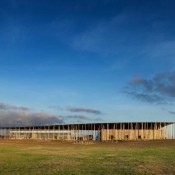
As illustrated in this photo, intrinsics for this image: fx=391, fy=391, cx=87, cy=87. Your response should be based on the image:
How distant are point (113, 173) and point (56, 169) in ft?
11.2

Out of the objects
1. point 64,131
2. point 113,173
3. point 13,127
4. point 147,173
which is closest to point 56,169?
point 113,173

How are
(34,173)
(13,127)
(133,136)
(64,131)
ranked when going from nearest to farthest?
(34,173) → (133,136) → (64,131) → (13,127)

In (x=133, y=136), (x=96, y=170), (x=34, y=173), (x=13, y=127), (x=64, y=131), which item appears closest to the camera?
(x=34, y=173)

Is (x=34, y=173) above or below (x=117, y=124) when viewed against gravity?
below

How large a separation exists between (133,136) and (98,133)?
25.7 feet

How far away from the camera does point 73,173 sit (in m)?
19.8

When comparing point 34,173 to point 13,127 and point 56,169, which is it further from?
point 13,127

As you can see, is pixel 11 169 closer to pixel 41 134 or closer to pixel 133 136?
pixel 133 136

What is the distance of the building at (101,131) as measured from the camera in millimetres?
74062

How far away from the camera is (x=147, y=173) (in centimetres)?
2027

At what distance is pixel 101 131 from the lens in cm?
7650

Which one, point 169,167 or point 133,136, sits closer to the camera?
point 169,167

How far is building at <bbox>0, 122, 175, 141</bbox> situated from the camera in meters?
74.1

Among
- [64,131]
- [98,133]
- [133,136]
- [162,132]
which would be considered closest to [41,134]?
[64,131]
